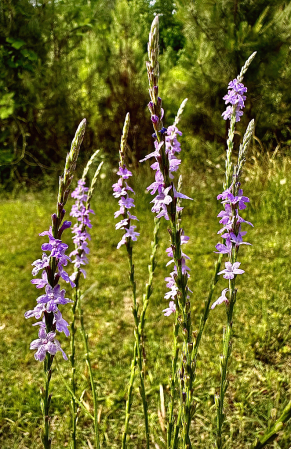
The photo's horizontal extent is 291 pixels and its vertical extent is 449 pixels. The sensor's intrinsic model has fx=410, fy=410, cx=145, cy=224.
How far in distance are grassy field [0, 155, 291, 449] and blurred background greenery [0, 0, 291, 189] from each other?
130 cm

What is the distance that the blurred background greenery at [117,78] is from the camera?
574cm

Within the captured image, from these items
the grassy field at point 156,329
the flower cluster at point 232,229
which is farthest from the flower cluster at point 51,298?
the grassy field at point 156,329

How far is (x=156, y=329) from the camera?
3.43 m

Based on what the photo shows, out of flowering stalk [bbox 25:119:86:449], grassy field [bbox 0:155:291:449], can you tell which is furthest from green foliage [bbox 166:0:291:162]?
flowering stalk [bbox 25:119:86:449]

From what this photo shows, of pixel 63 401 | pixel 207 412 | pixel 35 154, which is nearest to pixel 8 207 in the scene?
pixel 35 154

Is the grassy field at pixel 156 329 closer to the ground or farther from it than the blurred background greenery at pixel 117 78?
closer to the ground

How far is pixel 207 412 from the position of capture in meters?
2.51

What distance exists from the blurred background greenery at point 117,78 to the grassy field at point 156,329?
51.1 inches

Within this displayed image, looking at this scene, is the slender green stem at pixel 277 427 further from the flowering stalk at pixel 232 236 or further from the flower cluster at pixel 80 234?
the flower cluster at pixel 80 234

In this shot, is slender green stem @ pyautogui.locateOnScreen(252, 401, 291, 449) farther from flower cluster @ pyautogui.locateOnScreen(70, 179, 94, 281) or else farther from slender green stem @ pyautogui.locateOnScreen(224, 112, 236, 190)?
flower cluster @ pyautogui.locateOnScreen(70, 179, 94, 281)

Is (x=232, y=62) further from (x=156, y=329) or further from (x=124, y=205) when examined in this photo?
(x=124, y=205)

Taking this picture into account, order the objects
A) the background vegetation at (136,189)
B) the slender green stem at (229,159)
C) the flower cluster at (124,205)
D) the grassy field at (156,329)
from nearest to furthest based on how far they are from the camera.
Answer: the slender green stem at (229,159), the flower cluster at (124,205), the grassy field at (156,329), the background vegetation at (136,189)

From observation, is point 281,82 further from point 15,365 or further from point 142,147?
point 15,365

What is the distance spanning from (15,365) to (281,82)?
17.4ft
